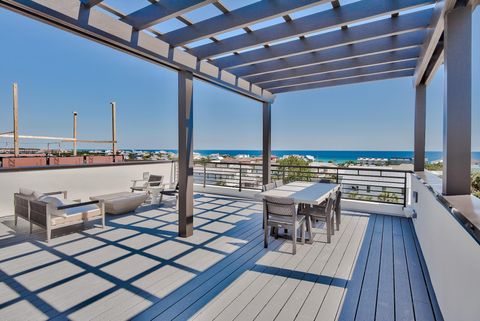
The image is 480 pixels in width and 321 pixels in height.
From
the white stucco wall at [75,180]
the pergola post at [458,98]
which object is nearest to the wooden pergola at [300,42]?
the pergola post at [458,98]

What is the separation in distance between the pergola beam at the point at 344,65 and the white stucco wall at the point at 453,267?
223cm

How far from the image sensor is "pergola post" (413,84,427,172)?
4.22 m

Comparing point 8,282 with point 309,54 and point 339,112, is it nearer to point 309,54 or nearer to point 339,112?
point 309,54

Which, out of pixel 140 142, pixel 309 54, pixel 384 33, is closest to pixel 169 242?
pixel 309 54

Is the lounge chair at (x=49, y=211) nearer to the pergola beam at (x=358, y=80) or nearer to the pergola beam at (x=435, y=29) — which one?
the pergola beam at (x=358, y=80)

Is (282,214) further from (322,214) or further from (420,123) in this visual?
(420,123)

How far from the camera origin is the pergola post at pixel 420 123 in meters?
4.22

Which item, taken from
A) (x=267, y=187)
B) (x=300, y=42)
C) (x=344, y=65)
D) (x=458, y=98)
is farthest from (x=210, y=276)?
(x=344, y=65)

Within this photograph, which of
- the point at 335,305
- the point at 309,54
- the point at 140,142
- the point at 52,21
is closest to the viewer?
the point at 335,305

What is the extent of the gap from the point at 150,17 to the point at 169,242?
9.02 feet

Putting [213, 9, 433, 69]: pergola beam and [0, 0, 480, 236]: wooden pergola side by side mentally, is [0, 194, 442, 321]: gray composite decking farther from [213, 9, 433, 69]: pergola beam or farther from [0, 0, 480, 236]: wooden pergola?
[213, 9, 433, 69]: pergola beam

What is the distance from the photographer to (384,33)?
9.17 feet

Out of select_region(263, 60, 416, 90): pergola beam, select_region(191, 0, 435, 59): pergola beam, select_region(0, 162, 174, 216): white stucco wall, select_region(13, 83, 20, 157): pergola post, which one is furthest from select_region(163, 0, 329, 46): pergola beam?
select_region(13, 83, 20, 157): pergola post

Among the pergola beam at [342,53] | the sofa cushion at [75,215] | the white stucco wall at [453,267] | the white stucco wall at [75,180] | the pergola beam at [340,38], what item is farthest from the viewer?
the white stucco wall at [75,180]
